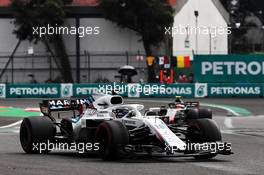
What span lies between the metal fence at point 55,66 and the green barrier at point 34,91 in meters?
17.1

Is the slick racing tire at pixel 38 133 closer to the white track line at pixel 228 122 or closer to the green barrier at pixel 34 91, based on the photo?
the white track line at pixel 228 122

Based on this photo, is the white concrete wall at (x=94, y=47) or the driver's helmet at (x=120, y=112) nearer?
the driver's helmet at (x=120, y=112)

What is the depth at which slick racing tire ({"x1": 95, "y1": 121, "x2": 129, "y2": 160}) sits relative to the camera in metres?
12.3

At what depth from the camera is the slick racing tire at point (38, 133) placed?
14062 millimetres

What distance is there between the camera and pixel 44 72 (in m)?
62.2

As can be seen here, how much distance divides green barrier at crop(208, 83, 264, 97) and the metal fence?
59.6ft

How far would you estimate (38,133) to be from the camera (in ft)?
46.1

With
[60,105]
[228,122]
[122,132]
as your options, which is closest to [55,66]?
[228,122]

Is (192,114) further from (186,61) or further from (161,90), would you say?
(186,61)

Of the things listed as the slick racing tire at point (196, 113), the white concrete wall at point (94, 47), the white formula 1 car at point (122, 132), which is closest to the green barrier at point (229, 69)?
the white concrete wall at point (94, 47)

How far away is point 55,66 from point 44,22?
19.7ft

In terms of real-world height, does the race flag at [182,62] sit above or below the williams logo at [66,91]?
above

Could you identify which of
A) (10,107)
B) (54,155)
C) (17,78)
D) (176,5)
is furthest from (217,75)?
(54,155)

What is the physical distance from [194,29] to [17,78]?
14.9 m
